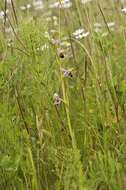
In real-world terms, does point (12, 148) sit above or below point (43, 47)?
below

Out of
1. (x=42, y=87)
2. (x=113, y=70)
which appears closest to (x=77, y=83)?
(x=113, y=70)

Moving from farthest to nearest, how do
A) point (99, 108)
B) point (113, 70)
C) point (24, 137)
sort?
1. point (113, 70)
2. point (99, 108)
3. point (24, 137)

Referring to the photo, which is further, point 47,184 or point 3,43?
point 3,43

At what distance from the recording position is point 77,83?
6.83ft

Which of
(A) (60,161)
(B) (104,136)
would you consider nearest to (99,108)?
(B) (104,136)

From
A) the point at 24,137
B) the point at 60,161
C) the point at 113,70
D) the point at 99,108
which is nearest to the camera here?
the point at 60,161

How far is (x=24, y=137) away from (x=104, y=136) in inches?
9.5

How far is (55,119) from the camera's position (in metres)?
1.89

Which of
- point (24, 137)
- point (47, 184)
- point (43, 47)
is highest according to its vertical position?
point (43, 47)

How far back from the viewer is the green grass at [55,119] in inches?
62.1

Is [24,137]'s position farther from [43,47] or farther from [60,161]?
[43,47]

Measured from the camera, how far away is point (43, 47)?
178 centimetres

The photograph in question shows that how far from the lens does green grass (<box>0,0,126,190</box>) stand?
1578 mm

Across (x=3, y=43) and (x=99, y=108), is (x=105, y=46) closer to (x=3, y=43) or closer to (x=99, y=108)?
(x=99, y=108)
